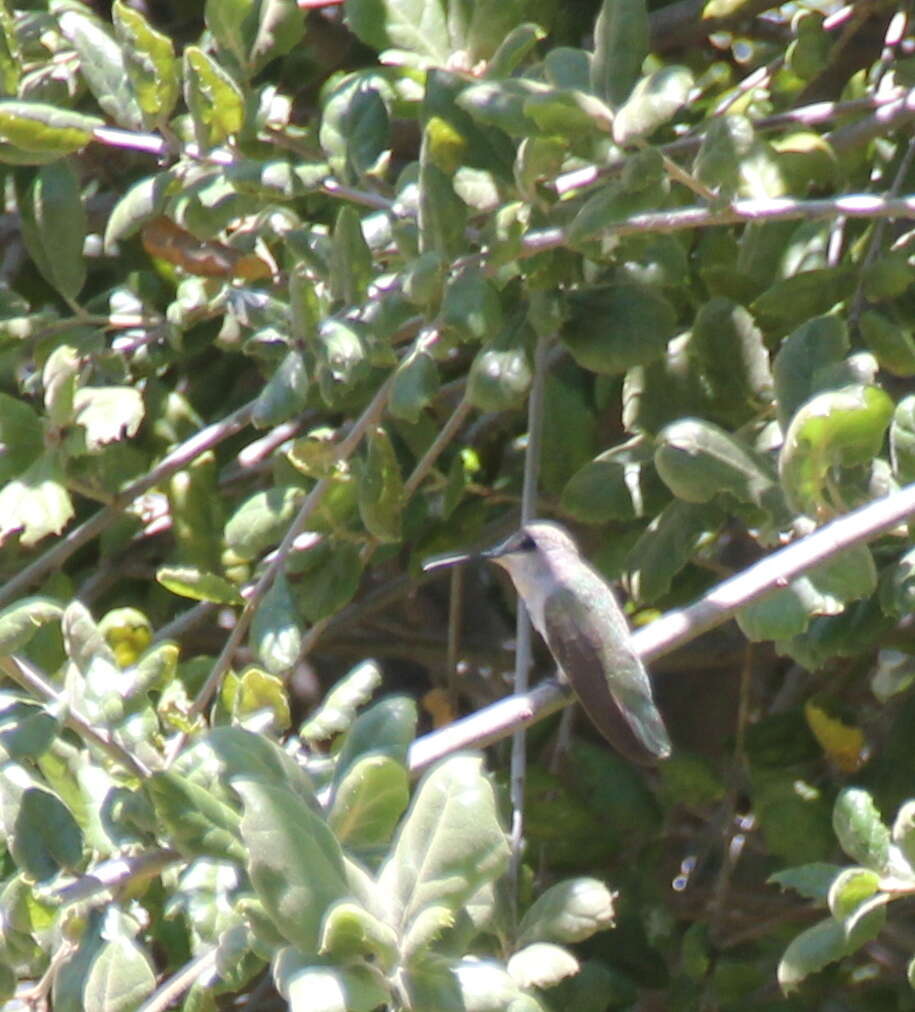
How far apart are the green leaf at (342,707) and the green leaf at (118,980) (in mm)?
382

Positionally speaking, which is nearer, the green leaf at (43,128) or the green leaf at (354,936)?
the green leaf at (354,936)

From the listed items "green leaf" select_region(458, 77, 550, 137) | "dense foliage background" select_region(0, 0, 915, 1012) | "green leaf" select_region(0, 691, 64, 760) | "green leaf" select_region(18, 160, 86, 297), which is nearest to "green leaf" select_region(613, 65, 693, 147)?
"dense foliage background" select_region(0, 0, 915, 1012)

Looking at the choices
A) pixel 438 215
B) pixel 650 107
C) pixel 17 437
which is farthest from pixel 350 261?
pixel 17 437

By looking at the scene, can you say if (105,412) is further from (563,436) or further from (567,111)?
(567,111)

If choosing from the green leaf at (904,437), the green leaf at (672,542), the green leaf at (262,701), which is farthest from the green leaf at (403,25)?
the green leaf at (262,701)

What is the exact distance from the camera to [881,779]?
9.11 feet

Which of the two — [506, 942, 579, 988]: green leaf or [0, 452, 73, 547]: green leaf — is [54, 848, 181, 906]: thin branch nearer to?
[506, 942, 579, 988]: green leaf

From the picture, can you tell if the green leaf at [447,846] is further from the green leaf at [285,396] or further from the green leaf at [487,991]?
the green leaf at [285,396]

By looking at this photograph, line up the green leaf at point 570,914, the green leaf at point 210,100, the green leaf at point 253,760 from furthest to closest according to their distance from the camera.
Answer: the green leaf at point 210,100
the green leaf at point 570,914
the green leaf at point 253,760

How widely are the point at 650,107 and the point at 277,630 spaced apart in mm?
893

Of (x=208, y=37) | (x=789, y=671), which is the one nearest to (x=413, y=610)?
(x=789, y=671)

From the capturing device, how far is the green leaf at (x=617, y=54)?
2184 millimetres

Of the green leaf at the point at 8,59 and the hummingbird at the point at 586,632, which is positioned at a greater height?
the green leaf at the point at 8,59

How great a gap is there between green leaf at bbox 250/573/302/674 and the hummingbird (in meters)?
0.39
